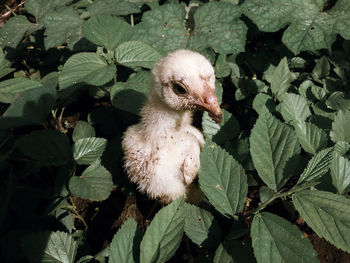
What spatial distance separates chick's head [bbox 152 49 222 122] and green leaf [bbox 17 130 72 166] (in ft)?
2.08

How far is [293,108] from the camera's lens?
63.4 inches

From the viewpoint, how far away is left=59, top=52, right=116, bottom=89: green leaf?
4.77 feet

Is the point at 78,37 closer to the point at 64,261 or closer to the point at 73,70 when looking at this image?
the point at 73,70

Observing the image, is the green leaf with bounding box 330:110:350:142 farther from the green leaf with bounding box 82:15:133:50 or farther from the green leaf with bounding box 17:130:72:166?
the green leaf with bounding box 17:130:72:166

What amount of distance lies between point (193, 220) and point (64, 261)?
0.63m

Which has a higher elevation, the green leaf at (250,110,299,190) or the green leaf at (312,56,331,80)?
the green leaf at (250,110,299,190)

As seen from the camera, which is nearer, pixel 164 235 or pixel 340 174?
pixel 164 235

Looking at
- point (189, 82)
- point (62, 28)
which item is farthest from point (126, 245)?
point (62, 28)

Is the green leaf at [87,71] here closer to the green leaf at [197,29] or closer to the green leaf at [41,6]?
the green leaf at [197,29]

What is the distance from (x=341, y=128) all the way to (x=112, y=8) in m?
1.81

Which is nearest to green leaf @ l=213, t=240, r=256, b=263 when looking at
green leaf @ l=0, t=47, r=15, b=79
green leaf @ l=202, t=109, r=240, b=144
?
green leaf @ l=202, t=109, r=240, b=144

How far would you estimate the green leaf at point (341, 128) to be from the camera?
1474 mm

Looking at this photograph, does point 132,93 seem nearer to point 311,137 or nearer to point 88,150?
point 88,150

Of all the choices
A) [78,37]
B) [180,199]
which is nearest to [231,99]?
[78,37]
